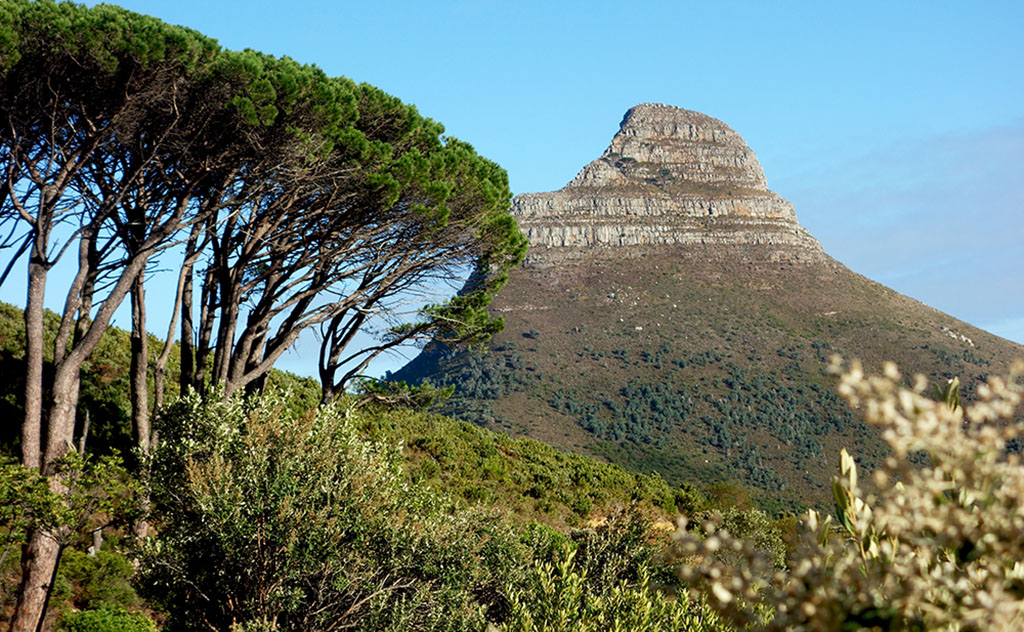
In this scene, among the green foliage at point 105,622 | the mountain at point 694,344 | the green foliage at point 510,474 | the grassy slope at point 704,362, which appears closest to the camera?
the green foliage at point 105,622

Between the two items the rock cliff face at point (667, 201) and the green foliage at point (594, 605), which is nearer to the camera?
the green foliage at point (594, 605)

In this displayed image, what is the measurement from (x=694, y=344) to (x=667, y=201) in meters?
49.0

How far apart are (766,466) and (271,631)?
250 ft

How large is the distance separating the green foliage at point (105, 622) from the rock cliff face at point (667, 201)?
119 m

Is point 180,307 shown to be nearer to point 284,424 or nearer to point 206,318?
point 206,318

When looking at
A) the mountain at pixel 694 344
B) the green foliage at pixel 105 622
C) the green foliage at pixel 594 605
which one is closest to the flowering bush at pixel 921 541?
the green foliage at pixel 594 605

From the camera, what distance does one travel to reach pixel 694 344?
334ft

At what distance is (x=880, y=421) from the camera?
2461 mm

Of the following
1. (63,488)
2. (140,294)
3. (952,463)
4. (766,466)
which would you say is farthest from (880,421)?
(766,466)

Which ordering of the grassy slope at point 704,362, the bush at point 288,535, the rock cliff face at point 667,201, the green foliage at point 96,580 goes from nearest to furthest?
the bush at point 288,535
the green foliage at point 96,580
the grassy slope at point 704,362
the rock cliff face at point 667,201

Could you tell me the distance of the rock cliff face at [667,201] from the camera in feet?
436

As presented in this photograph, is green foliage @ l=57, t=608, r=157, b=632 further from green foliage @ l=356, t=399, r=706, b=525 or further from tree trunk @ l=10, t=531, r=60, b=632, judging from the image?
green foliage @ l=356, t=399, r=706, b=525

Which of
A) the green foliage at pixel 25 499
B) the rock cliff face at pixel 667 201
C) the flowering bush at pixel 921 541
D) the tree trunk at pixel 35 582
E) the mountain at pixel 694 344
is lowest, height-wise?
the tree trunk at pixel 35 582

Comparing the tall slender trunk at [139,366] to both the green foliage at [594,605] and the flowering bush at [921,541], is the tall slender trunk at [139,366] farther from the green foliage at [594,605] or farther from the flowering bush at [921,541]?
the flowering bush at [921,541]
